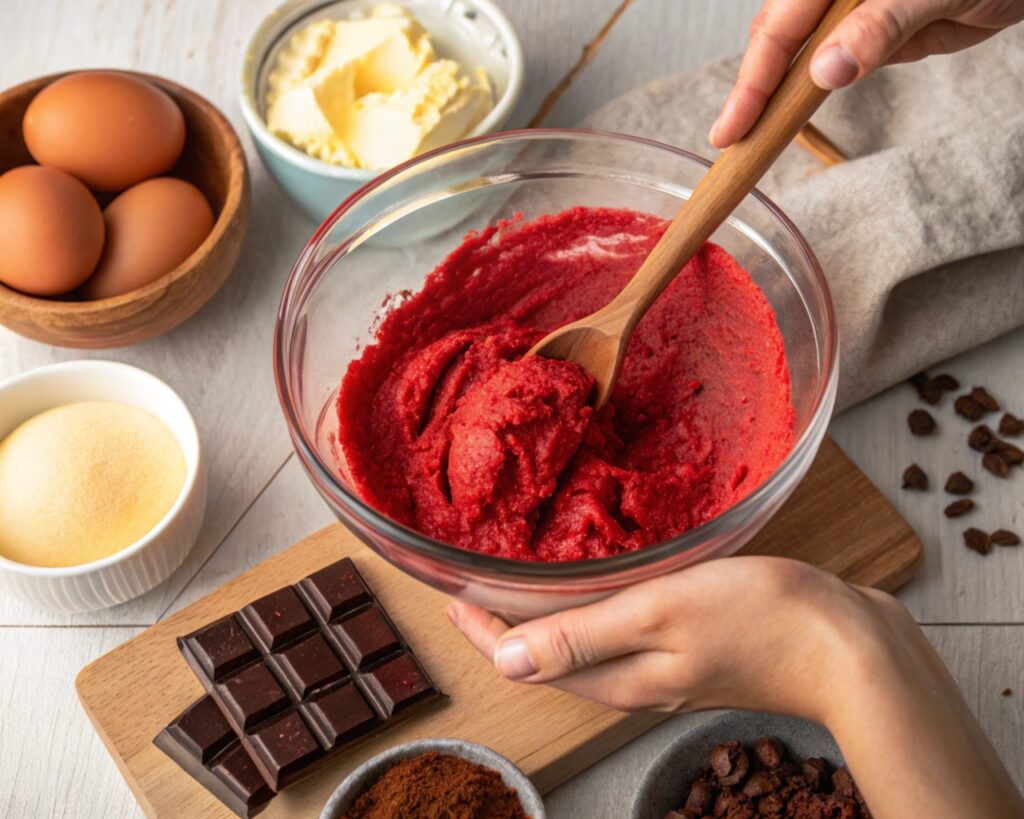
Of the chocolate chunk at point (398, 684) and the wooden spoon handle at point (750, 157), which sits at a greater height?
the wooden spoon handle at point (750, 157)

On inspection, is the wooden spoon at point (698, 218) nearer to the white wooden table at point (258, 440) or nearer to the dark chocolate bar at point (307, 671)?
the dark chocolate bar at point (307, 671)

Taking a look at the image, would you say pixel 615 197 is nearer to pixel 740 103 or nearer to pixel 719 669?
pixel 740 103

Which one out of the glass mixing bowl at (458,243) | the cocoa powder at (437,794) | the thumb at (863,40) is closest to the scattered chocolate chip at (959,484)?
the glass mixing bowl at (458,243)

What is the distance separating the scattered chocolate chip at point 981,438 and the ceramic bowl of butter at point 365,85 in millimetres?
1096

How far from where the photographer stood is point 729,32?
2725 mm

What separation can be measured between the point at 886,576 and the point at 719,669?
1.95ft

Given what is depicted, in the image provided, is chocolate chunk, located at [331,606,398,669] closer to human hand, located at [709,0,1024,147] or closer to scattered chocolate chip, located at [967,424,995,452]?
human hand, located at [709,0,1024,147]

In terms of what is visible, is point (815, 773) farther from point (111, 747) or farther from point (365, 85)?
point (365, 85)

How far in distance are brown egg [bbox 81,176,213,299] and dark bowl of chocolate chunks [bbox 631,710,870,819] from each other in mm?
1250

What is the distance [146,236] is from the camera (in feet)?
7.06

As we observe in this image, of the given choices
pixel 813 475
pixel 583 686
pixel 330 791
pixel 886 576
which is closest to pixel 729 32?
pixel 813 475

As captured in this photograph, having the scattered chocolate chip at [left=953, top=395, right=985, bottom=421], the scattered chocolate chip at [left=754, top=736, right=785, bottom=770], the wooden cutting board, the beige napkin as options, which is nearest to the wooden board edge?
the wooden cutting board

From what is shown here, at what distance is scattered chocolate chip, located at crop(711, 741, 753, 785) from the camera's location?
174 centimetres

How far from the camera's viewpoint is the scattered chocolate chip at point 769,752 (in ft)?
5.76
